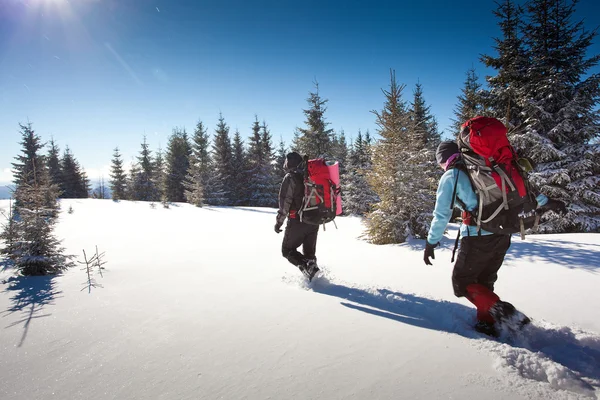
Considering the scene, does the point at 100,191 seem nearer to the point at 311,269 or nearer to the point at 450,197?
the point at 311,269

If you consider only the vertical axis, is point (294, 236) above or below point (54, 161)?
below

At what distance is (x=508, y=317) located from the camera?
96.0 inches

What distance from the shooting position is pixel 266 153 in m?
34.4

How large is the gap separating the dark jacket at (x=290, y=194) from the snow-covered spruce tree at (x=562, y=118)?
1260 cm

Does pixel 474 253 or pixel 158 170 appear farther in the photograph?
pixel 158 170

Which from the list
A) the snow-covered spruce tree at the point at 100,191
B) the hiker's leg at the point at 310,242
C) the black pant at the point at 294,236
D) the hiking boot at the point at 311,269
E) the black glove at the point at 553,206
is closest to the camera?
the black glove at the point at 553,206

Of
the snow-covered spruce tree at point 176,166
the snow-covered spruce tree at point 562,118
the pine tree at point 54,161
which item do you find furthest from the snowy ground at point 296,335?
the pine tree at point 54,161

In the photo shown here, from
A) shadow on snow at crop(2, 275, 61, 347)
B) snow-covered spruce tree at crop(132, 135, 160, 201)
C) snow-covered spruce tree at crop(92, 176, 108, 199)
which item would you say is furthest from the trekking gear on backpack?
snow-covered spruce tree at crop(92, 176, 108, 199)

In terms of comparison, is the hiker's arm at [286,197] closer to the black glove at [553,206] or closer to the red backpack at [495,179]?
the red backpack at [495,179]

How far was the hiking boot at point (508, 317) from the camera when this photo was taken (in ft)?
7.97

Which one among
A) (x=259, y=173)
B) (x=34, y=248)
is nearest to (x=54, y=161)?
(x=259, y=173)

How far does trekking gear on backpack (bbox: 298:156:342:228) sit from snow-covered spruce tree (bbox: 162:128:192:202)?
35449mm

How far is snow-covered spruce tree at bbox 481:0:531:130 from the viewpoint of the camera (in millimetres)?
12820

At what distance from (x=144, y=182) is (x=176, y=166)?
7123 mm
